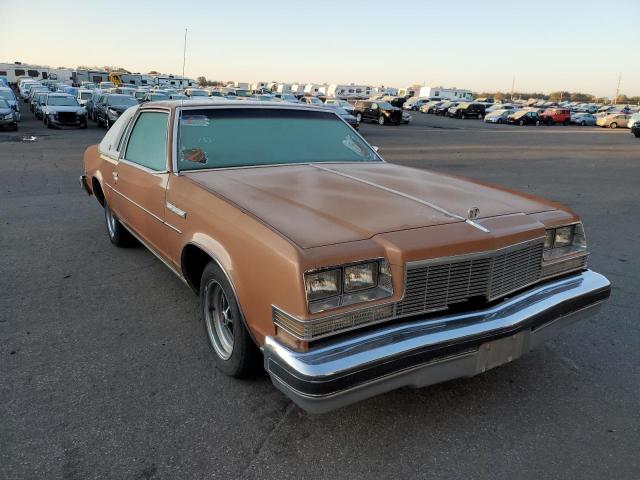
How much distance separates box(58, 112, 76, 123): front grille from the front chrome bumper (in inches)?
869

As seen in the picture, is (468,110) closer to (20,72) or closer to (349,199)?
(349,199)

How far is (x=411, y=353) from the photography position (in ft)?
7.35

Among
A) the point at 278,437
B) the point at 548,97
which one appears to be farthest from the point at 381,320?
the point at 548,97

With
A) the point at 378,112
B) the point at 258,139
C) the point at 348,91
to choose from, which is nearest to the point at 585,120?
the point at 378,112

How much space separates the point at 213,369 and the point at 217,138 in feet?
5.62

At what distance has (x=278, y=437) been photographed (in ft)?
8.29

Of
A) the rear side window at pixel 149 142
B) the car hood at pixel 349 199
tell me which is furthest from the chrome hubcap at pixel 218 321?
the rear side window at pixel 149 142

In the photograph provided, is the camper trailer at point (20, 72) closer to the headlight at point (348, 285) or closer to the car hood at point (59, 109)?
the car hood at point (59, 109)

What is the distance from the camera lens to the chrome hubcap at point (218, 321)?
3.04 m

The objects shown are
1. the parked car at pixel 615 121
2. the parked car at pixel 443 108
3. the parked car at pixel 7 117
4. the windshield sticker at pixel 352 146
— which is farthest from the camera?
the parked car at pixel 443 108

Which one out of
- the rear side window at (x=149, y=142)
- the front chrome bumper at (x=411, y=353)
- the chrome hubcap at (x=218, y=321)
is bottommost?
the chrome hubcap at (x=218, y=321)

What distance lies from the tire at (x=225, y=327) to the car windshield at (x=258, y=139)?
973 mm

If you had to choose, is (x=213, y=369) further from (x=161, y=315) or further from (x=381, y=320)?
(x=381, y=320)

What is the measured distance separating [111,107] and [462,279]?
21.9m
